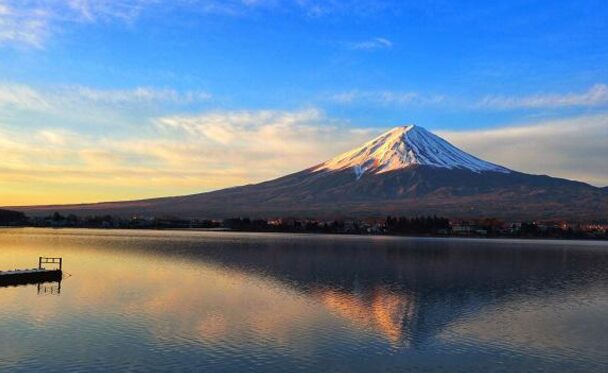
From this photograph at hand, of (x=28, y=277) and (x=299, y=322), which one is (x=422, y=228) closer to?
(x=28, y=277)

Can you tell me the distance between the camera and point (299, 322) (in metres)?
22.3

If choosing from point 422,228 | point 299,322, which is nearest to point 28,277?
point 299,322

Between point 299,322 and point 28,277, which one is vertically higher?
point 28,277

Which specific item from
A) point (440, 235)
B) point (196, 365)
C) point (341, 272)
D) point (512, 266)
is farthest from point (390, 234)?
point (196, 365)

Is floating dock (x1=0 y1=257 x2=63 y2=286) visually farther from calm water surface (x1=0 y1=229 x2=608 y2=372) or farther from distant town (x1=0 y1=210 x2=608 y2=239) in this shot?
distant town (x1=0 y1=210 x2=608 y2=239)

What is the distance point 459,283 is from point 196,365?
24.0m

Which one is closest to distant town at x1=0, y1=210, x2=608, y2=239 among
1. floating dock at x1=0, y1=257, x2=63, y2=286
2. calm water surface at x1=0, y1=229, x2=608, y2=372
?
calm water surface at x1=0, y1=229, x2=608, y2=372

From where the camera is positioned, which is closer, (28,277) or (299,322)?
(299,322)

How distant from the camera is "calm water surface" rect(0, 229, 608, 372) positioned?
1686 centimetres

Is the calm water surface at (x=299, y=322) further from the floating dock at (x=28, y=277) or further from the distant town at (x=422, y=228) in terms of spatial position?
the distant town at (x=422, y=228)

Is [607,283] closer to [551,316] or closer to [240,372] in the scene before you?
[551,316]

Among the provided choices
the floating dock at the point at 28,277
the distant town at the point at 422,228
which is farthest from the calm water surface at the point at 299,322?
the distant town at the point at 422,228

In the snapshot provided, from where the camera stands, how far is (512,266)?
2062 inches

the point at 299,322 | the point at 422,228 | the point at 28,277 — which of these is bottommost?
the point at 299,322
